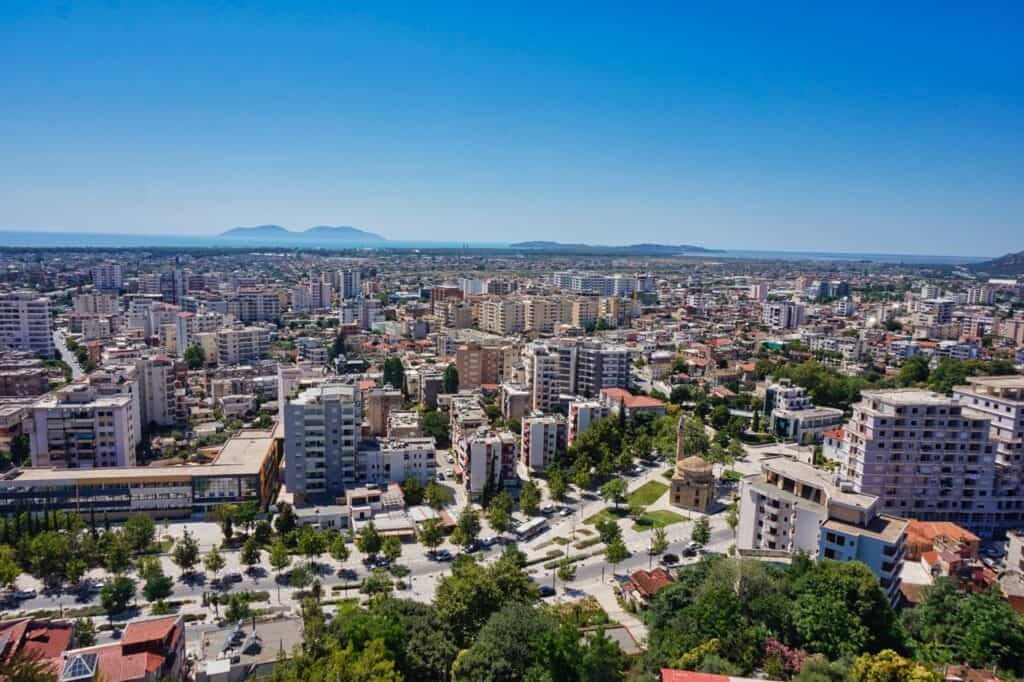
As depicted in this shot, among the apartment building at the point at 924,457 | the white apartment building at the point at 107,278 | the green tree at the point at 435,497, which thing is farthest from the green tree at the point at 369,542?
the white apartment building at the point at 107,278

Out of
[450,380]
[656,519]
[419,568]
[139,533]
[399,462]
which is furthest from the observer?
[450,380]

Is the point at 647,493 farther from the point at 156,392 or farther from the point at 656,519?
the point at 156,392

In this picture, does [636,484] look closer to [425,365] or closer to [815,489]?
[815,489]

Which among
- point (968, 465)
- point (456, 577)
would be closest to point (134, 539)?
point (456, 577)

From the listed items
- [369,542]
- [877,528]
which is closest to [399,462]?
[369,542]

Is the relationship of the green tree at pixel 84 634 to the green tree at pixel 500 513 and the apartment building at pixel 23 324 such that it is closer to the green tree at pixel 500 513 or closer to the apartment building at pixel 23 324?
the green tree at pixel 500 513

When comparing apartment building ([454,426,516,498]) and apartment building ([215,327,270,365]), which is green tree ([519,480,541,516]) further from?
apartment building ([215,327,270,365])
